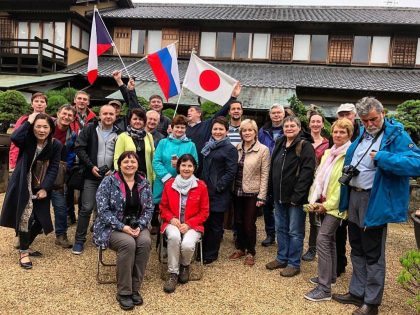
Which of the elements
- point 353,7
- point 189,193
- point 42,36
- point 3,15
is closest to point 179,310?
point 189,193

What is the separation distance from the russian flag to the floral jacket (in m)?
3.17

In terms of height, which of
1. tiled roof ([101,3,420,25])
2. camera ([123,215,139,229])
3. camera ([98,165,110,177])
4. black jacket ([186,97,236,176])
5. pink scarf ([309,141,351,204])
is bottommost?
camera ([123,215,139,229])

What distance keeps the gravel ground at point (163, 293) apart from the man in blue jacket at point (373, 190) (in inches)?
13.7

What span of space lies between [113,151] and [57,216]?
1.14 meters

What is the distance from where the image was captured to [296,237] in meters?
3.93

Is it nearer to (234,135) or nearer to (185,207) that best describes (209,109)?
(234,135)

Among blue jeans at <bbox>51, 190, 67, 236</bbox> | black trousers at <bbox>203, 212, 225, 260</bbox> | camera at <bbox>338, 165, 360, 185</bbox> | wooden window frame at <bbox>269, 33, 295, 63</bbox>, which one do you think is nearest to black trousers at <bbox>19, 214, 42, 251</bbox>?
blue jeans at <bbox>51, 190, 67, 236</bbox>

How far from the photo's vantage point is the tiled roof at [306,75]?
12.6m

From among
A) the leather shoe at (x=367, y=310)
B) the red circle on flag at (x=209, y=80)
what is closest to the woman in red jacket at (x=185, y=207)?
the leather shoe at (x=367, y=310)

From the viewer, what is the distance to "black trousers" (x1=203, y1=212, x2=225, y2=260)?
426 centimetres

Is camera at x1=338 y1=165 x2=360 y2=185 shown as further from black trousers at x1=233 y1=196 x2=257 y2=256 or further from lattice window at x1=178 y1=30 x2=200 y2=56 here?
lattice window at x1=178 y1=30 x2=200 y2=56

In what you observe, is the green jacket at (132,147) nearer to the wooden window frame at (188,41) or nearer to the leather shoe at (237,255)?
the leather shoe at (237,255)

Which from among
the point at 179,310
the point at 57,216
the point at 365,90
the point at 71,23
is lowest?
the point at 179,310

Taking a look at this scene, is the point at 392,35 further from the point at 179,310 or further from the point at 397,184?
the point at 179,310
